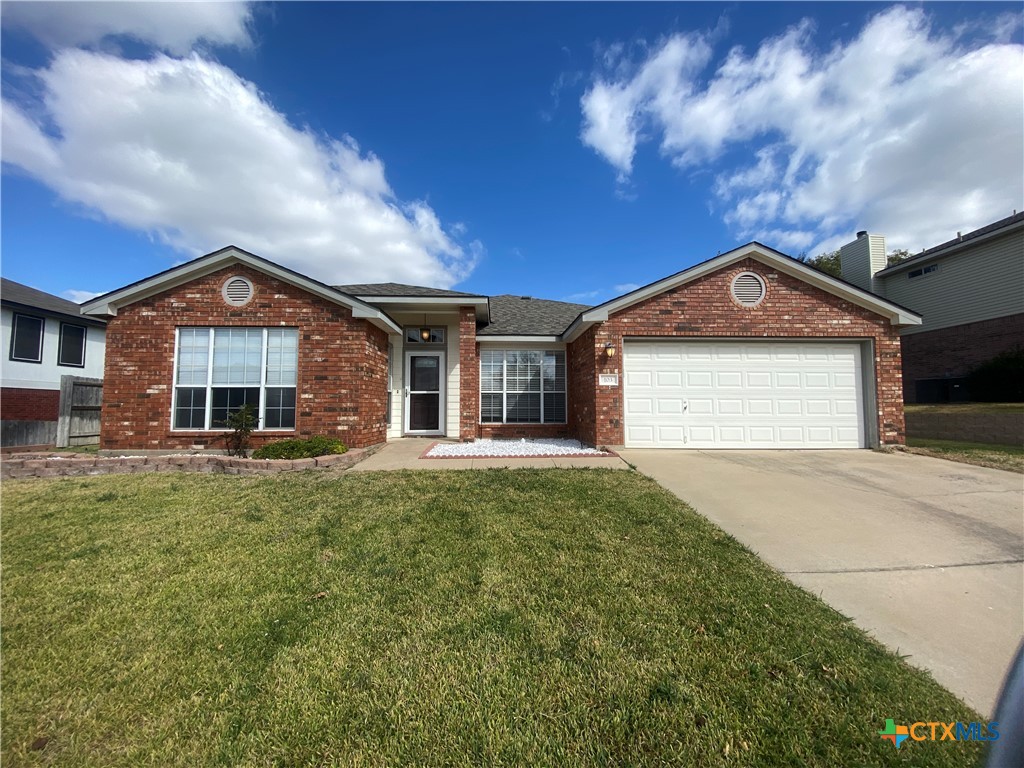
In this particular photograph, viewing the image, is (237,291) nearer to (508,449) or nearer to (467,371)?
(467,371)

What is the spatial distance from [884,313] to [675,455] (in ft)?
19.9

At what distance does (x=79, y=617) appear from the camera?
2863 millimetres

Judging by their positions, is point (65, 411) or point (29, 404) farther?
point (29, 404)

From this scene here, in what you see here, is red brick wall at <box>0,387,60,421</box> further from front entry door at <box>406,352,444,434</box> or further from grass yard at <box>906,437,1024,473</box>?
grass yard at <box>906,437,1024,473</box>

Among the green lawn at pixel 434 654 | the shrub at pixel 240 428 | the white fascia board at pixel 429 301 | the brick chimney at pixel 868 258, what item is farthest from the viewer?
the brick chimney at pixel 868 258

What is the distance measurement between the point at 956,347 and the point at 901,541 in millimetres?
17173

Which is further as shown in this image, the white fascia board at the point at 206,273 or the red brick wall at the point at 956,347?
the red brick wall at the point at 956,347

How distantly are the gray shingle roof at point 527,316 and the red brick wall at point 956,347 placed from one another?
13309 mm

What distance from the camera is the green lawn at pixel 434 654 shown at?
1882 millimetres

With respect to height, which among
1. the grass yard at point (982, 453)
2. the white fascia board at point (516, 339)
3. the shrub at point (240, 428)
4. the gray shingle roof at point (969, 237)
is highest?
the gray shingle roof at point (969, 237)

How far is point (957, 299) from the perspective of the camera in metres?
15.9

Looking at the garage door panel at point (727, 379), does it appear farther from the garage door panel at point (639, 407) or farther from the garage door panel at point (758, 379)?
the garage door panel at point (639, 407)

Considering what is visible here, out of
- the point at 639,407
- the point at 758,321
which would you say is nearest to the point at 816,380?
the point at 758,321

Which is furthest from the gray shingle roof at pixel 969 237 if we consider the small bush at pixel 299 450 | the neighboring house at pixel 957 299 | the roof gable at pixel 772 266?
the small bush at pixel 299 450
